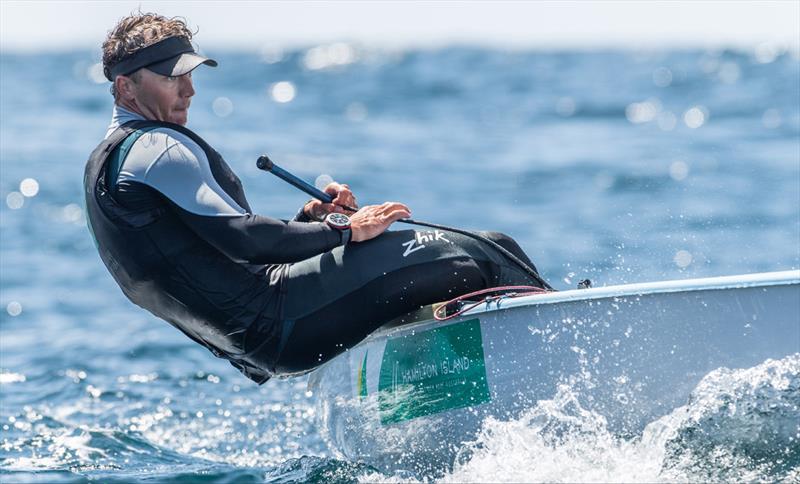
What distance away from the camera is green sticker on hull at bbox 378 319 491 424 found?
4047 mm

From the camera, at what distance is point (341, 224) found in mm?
4027

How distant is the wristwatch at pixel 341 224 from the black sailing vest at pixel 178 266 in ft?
0.99

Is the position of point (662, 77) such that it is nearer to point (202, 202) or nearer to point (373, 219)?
point (373, 219)

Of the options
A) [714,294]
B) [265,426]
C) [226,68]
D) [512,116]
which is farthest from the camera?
[226,68]

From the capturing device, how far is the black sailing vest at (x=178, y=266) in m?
3.89

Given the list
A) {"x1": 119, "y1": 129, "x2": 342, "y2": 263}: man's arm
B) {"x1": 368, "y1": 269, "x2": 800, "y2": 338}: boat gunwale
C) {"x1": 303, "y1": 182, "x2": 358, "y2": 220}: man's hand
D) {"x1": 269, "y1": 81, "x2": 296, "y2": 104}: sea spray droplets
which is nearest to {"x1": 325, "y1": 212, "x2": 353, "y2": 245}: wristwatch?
{"x1": 119, "y1": 129, "x2": 342, "y2": 263}: man's arm

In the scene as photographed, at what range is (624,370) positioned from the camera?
373cm

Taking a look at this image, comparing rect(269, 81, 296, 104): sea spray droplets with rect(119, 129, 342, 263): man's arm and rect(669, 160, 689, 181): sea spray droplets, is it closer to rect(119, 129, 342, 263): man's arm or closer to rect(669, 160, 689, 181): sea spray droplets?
rect(669, 160, 689, 181): sea spray droplets

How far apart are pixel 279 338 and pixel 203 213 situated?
58 cm

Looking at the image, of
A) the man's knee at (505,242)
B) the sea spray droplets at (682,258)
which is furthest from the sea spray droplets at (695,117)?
the man's knee at (505,242)

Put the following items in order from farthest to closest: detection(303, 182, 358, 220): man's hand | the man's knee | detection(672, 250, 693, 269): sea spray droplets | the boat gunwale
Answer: detection(672, 250, 693, 269): sea spray droplets → detection(303, 182, 358, 220): man's hand → the man's knee → the boat gunwale

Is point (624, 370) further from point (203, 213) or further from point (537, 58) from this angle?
point (537, 58)

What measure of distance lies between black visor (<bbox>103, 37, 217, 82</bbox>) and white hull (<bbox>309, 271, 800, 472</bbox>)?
3.96 feet

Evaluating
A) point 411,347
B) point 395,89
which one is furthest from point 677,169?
point 395,89
